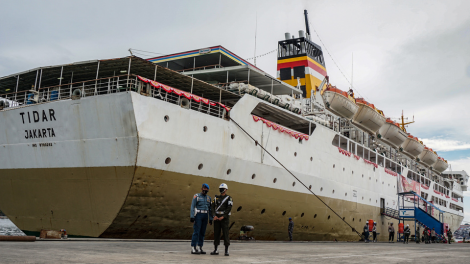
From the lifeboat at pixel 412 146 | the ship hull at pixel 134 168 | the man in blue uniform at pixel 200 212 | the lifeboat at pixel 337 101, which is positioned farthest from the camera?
the lifeboat at pixel 412 146

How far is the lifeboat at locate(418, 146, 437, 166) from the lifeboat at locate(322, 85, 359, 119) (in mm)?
19240

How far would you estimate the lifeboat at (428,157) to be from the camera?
4156cm

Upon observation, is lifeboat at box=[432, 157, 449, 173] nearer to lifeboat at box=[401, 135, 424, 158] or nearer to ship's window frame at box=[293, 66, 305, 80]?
lifeboat at box=[401, 135, 424, 158]

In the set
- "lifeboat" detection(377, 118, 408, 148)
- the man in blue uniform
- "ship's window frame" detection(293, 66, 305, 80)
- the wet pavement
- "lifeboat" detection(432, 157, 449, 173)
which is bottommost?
the wet pavement

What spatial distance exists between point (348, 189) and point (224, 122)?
1161cm

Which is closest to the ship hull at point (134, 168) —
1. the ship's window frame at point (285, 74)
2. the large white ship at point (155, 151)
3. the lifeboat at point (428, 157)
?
the large white ship at point (155, 151)

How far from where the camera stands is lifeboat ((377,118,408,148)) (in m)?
32.4

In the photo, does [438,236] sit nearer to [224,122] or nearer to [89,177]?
[224,122]

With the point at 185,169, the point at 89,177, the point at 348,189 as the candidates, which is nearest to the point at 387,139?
the point at 348,189

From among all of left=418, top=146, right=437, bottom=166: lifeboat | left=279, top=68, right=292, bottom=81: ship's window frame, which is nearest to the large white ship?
left=279, top=68, right=292, bottom=81: ship's window frame

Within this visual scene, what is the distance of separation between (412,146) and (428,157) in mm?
6176

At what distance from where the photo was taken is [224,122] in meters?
14.8

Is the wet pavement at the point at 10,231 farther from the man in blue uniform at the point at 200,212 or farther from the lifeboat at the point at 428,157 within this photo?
the lifeboat at the point at 428,157

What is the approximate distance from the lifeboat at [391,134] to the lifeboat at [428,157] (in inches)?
336
